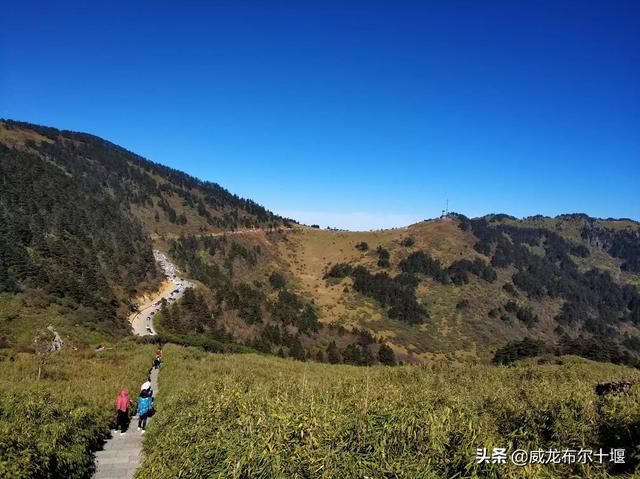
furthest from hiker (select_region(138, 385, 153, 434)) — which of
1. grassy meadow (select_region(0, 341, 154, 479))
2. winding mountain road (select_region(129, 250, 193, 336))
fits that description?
winding mountain road (select_region(129, 250, 193, 336))

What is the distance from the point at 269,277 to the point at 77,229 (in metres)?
53.9

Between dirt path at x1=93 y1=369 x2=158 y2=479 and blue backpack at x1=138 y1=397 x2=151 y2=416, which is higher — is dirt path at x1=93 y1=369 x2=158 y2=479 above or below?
below

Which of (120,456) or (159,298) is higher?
(159,298)

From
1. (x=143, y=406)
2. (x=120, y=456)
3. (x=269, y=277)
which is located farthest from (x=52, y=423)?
(x=269, y=277)

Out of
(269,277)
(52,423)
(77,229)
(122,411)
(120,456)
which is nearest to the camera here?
(52,423)

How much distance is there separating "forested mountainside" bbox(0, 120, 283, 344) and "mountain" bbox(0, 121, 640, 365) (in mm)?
298

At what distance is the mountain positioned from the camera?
58.7 m

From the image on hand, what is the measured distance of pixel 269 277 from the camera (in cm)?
11831

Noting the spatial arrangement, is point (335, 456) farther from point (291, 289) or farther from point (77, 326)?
point (291, 289)

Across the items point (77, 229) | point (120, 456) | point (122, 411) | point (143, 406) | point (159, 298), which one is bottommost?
point (120, 456)

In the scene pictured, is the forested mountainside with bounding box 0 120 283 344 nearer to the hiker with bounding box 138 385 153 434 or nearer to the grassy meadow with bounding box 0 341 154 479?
the grassy meadow with bounding box 0 341 154 479

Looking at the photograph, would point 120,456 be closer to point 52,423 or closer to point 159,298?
point 52,423

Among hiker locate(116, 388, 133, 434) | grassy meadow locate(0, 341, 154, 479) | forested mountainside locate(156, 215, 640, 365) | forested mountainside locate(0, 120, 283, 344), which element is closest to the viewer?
grassy meadow locate(0, 341, 154, 479)

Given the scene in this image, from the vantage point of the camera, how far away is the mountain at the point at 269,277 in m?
58.7
